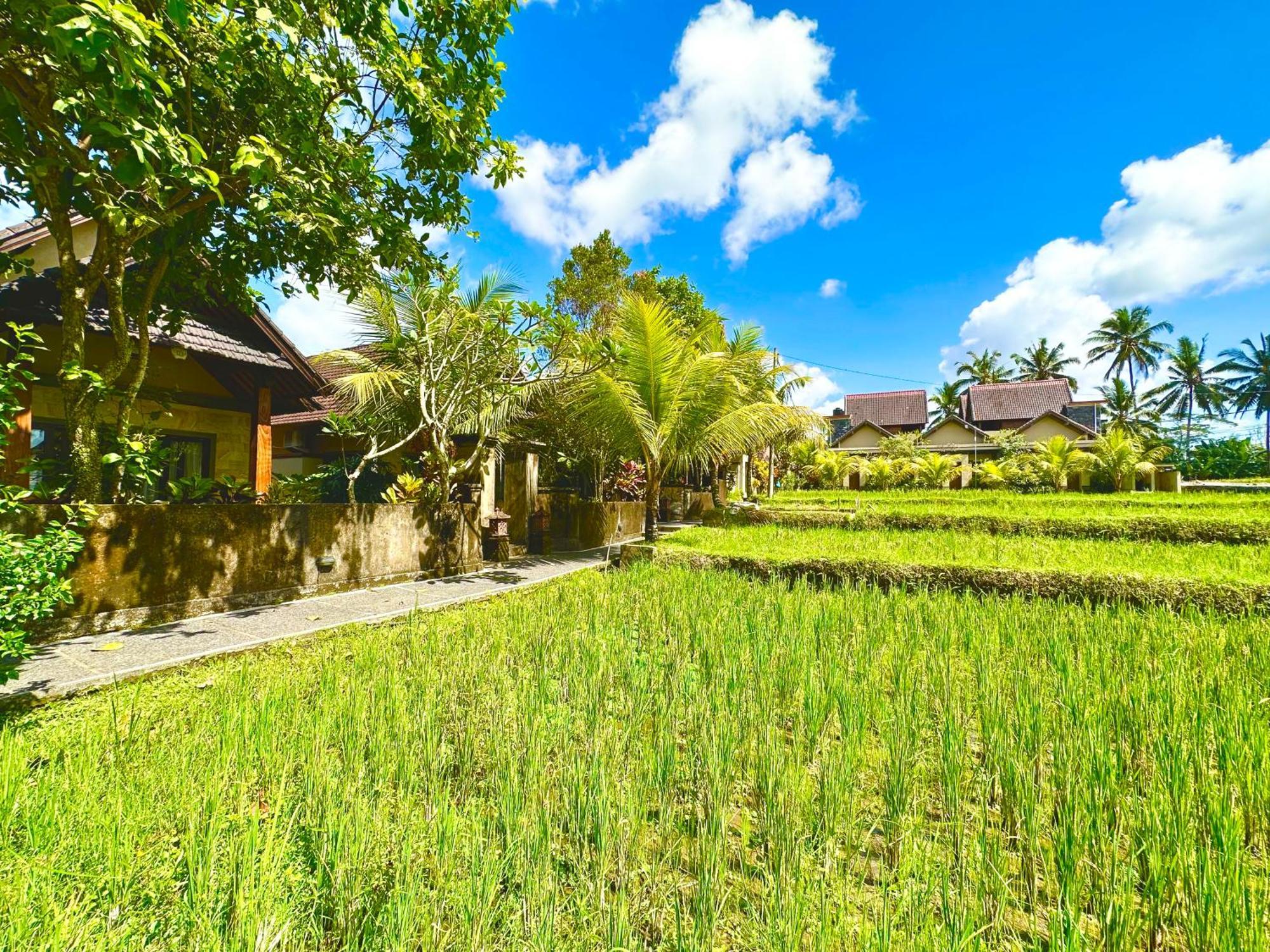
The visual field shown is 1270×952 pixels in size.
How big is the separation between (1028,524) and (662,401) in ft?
20.7

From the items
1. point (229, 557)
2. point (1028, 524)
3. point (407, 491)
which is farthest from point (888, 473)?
point (229, 557)

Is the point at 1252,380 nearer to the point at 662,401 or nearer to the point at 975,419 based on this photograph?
the point at 975,419

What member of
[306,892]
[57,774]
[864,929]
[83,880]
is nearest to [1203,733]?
[864,929]

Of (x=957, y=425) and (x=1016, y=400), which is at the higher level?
(x=1016, y=400)

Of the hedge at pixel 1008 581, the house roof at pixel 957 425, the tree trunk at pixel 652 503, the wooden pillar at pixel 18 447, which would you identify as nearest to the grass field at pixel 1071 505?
the tree trunk at pixel 652 503

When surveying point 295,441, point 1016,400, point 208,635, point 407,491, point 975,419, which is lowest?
point 208,635

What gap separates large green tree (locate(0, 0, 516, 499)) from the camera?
3.08 meters

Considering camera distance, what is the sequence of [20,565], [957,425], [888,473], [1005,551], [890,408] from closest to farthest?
1. [20,565]
2. [1005,551]
3. [888,473]
4. [957,425]
5. [890,408]

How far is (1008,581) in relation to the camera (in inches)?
191

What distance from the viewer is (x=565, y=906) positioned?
1508 millimetres

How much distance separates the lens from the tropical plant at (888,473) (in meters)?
23.9

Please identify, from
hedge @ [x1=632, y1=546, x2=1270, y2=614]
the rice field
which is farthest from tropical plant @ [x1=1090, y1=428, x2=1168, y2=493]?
hedge @ [x1=632, y1=546, x2=1270, y2=614]

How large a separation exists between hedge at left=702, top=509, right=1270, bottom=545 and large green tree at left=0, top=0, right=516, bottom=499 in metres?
7.42

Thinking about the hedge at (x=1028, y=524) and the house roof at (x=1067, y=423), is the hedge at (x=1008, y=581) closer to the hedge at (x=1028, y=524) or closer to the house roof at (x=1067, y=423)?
the hedge at (x=1028, y=524)
